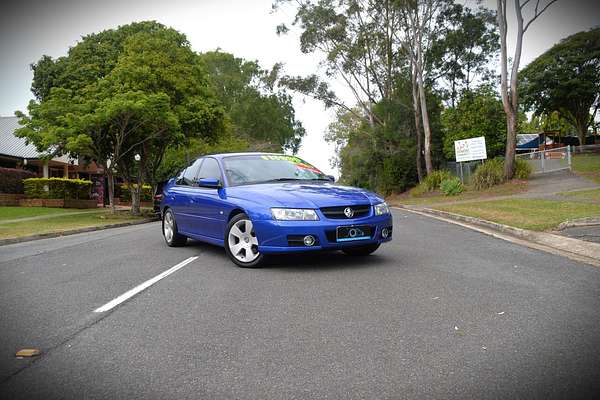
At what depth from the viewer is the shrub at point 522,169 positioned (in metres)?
26.5

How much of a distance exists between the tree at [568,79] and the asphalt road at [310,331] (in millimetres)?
46424

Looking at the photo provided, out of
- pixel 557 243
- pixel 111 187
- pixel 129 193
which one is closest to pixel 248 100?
pixel 129 193

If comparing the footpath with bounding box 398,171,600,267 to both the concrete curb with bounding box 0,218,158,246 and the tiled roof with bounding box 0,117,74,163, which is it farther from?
the tiled roof with bounding box 0,117,74,163

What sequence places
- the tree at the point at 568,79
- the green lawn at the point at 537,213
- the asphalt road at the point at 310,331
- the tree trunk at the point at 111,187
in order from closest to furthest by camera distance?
1. the asphalt road at the point at 310,331
2. the green lawn at the point at 537,213
3. the tree trunk at the point at 111,187
4. the tree at the point at 568,79

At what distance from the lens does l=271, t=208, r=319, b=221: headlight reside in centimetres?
636

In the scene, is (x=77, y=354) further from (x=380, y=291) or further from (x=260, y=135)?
(x=260, y=135)

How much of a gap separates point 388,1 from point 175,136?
1641cm

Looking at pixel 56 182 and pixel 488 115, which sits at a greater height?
pixel 488 115

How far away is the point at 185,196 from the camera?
8695 mm

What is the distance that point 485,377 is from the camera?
3.03m

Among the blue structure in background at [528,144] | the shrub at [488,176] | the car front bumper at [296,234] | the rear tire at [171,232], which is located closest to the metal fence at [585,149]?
the shrub at [488,176]

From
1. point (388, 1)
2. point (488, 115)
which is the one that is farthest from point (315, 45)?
point (488, 115)

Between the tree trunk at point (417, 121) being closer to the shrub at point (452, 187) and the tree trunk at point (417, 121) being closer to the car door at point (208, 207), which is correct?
the shrub at point (452, 187)

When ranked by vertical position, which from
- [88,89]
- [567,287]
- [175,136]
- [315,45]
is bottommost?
[567,287]
